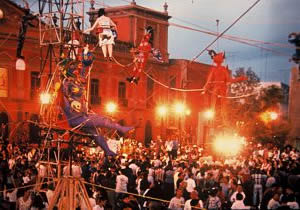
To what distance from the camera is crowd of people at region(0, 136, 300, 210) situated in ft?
33.3

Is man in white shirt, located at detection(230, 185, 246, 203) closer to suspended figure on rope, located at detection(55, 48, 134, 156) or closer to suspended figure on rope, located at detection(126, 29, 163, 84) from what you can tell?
suspended figure on rope, located at detection(55, 48, 134, 156)

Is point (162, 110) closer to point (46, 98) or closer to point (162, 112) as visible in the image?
point (162, 112)

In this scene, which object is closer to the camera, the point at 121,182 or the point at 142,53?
the point at 121,182

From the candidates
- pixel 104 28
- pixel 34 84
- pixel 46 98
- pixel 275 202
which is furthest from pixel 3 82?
pixel 275 202

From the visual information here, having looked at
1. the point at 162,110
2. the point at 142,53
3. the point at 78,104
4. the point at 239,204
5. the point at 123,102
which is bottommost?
the point at 239,204

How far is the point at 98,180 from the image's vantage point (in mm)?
13531

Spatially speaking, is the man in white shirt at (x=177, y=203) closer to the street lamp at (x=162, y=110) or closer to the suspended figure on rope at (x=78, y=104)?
the suspended figure on rope at (x=78, y=104)

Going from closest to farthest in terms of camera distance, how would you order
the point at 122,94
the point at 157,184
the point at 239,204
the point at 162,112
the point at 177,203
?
the point at 239,204 < the point at 177,203 < the point at 157,184 < the point at 162,112 < the point at 122,94

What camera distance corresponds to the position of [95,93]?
104 ft

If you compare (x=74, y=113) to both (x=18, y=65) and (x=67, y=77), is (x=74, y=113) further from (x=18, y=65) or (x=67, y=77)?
(x=18, y=65)

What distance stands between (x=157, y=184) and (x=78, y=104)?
14.8ft

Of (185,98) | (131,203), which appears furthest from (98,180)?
(185,98)

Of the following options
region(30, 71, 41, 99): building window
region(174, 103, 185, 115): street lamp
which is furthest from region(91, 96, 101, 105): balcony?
region(174, 103, 185, 115): street lamp

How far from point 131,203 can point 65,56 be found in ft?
12.4
